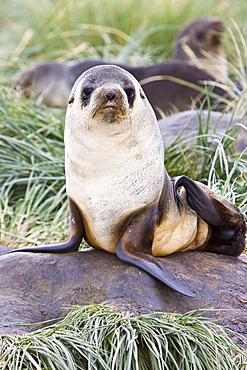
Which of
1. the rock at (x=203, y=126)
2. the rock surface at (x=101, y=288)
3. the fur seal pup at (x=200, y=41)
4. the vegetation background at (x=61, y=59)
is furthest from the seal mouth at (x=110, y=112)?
the fur seal pup at (x=200, y=41)

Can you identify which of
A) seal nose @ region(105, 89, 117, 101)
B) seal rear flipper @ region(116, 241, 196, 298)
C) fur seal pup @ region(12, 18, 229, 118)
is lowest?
seal rear flipper @ region(116, 241, 196, 298)

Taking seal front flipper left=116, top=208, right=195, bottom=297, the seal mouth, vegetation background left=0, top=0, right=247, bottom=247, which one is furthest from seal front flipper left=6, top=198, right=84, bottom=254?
vegetation background left=0, top=0, right=247, bottom=247

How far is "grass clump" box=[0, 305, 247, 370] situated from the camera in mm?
3258

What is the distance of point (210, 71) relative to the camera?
1051 cm

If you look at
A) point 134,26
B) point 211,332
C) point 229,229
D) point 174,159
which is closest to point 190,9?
point 134,26

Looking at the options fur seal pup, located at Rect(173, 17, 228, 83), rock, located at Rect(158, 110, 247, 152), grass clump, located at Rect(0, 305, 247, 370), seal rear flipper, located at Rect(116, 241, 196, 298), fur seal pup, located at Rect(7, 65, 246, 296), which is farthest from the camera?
fur seal pup, located at Rect(173, 17, 228, 83)

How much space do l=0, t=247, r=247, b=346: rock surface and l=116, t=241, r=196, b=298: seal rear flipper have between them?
0.05 metres

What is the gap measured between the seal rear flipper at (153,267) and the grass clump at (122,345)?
7.0 inches

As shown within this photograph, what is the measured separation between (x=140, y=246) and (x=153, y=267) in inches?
8.4

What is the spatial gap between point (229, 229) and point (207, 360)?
3.65 feet

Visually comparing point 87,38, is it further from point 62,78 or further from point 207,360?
point 207,360

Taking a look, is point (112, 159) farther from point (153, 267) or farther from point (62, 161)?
point (62, 161)

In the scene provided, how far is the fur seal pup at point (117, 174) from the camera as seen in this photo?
3.80 metres

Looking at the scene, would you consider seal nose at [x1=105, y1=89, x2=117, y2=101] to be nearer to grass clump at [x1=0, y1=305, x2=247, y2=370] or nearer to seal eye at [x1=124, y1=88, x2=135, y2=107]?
seal eye at [x1=124, y1=88, x2=135, y2=107]
